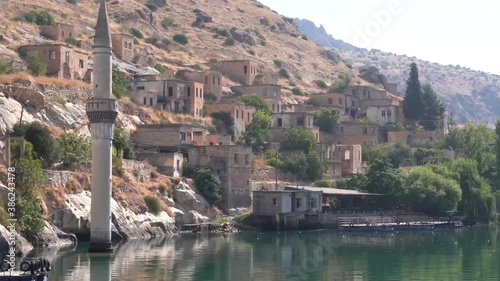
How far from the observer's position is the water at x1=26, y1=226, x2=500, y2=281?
47.5 meters

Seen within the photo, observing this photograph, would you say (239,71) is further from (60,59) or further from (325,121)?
(60,59)

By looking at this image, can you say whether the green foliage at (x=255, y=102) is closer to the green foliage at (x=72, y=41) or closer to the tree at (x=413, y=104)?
the green foliage at (x=72, y=41)

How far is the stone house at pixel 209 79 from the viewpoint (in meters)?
96.2

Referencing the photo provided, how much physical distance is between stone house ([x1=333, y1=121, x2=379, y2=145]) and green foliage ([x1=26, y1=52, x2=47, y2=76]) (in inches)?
1242

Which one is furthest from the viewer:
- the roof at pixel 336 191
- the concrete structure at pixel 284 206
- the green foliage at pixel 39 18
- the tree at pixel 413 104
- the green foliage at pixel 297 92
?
the green foliage at pixel 297 92

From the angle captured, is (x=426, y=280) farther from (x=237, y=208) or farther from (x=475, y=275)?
(x=237, y=208)

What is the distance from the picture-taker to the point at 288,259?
5550 cm

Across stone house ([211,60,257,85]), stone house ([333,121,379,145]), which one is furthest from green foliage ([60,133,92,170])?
stone house ([211,60,257,85])

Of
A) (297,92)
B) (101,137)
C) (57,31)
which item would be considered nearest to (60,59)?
(57,31)

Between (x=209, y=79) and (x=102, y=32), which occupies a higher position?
(x=209, y=79)

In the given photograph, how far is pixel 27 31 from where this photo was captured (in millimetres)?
91562

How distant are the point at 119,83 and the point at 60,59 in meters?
6.48

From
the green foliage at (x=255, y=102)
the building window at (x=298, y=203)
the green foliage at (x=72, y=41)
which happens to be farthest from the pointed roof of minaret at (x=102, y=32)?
the green foliage at (x=255, y=102)

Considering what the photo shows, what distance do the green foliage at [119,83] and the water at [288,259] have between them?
17.6m
